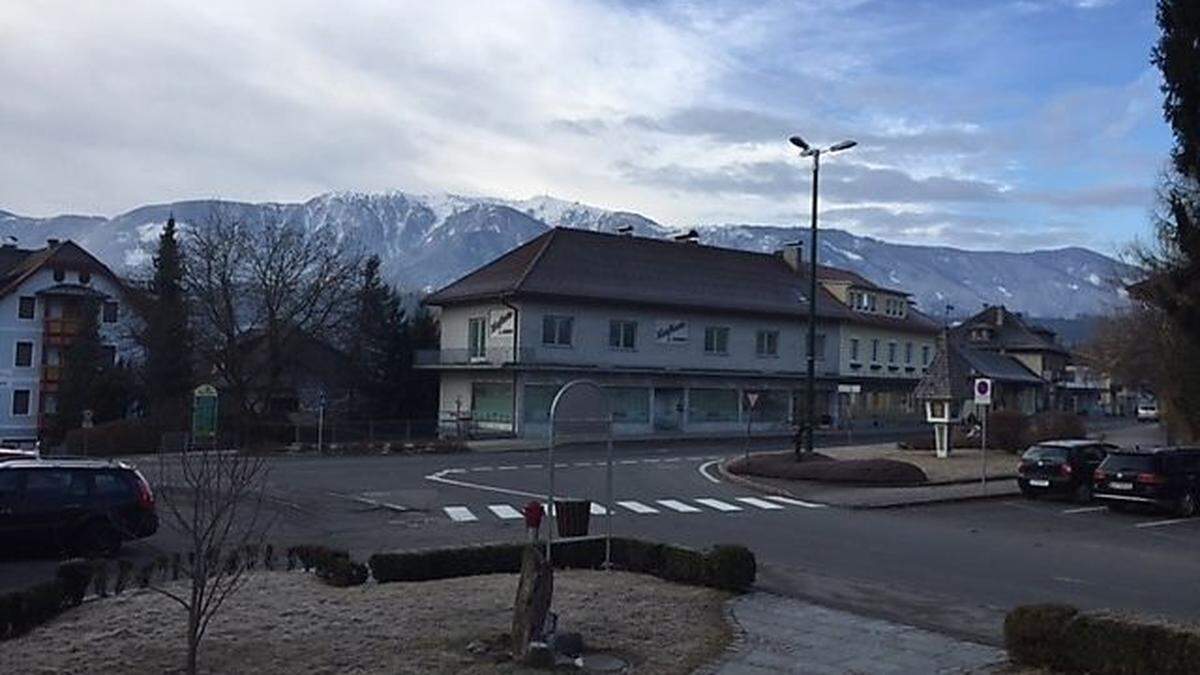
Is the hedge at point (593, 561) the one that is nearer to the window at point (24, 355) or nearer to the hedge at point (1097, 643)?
the hedge at point (1097, 643)

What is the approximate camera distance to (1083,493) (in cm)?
3177

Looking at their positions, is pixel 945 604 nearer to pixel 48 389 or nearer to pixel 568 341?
pixel 568 341

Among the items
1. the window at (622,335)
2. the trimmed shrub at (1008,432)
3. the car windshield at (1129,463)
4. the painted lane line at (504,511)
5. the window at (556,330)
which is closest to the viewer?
the painted lane line at (504,511)

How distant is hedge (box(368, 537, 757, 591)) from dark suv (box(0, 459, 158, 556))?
6391 millimetres

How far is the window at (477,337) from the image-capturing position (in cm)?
6073

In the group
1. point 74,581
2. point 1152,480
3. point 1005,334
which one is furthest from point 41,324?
point 1005,334

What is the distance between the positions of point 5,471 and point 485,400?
41.9m

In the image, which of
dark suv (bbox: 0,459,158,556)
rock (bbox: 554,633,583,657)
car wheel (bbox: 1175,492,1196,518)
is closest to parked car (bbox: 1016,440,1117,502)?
car wheel (bbox: 1175,492,1196,518)

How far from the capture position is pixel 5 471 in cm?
1900

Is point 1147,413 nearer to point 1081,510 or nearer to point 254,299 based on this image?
point 254,299

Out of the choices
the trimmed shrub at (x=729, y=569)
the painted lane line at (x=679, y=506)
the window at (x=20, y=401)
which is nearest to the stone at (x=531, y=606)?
the trimmed shrub at (x=729, y=569)

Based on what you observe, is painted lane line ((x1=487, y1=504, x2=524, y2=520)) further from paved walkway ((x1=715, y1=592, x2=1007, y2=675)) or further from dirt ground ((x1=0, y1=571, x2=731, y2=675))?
paved walkway ((x1=715, y1=592, x2=1007, y2=675))

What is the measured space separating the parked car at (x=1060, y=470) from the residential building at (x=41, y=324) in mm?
56984

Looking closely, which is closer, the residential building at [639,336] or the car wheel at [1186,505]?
the car wheel at [1186,505]
